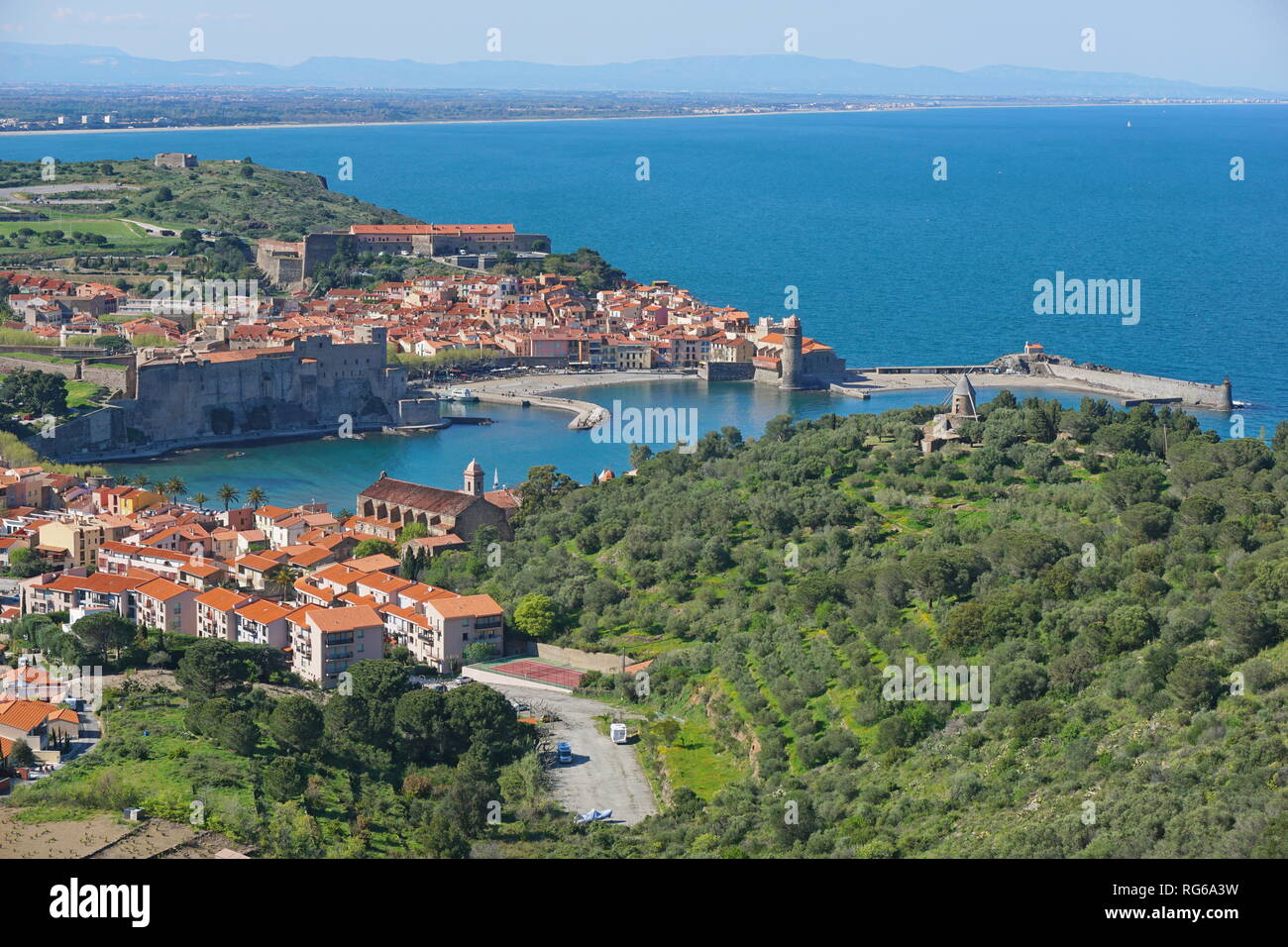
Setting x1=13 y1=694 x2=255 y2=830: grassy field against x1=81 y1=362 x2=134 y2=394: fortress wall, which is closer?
x1=13 y1=694 x2=255 y2=830: grassy field

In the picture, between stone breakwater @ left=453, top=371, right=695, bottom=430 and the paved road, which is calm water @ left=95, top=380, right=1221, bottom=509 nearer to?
stone breakwater @ left=453, top=371, right=695, bottom=430

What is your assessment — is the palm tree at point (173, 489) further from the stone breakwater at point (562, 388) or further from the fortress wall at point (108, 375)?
the stone breakwater at point (562, 388)

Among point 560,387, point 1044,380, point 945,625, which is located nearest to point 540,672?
point 945,625

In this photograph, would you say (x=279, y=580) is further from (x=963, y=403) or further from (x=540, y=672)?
(x=963, y=403)

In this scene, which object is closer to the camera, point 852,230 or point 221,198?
point 221,198

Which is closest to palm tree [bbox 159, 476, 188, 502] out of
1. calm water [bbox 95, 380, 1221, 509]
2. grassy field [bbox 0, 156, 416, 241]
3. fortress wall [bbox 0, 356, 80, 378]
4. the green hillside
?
calm water [bbox 95, 380, 1221, 509]

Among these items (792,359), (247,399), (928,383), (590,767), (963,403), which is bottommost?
(590,767)

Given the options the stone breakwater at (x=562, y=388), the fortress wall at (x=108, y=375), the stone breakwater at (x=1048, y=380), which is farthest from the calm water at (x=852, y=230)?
the fortress wall at (x=108, y=375)

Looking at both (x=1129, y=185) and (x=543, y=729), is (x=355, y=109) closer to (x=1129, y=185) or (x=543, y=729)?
(x=1129, y=185)
